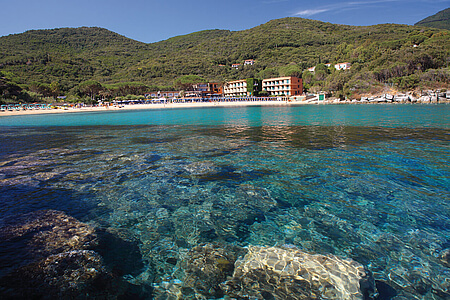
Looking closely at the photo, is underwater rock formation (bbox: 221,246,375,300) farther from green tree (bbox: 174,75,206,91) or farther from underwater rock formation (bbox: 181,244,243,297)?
green tree (bbox: 174,75,206,91)

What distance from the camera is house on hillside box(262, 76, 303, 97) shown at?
9181 cm

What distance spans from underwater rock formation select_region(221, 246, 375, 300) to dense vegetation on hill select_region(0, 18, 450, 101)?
78.1 m

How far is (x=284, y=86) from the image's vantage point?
94.0 metres

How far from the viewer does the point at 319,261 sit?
11.9ft

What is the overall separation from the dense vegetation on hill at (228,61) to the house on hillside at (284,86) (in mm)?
5356

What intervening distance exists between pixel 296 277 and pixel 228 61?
163 metres

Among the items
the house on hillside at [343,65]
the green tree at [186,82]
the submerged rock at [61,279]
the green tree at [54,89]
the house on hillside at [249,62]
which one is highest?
the house on hillside at [249,62]

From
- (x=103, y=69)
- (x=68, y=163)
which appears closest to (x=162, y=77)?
(x=103, y=69)

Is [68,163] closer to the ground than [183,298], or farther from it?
farther from it

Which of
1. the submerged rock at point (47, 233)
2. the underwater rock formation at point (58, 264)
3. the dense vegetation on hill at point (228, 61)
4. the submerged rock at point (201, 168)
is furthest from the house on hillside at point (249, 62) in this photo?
the underwater rock formation at point (58, 264)

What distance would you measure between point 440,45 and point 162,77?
10904 centimetres

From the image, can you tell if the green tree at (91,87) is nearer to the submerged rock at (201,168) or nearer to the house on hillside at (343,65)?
the submerged rock at (201,168)

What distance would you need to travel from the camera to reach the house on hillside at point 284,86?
91812mm

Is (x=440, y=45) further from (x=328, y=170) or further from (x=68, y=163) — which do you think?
(x=68, y=163)
